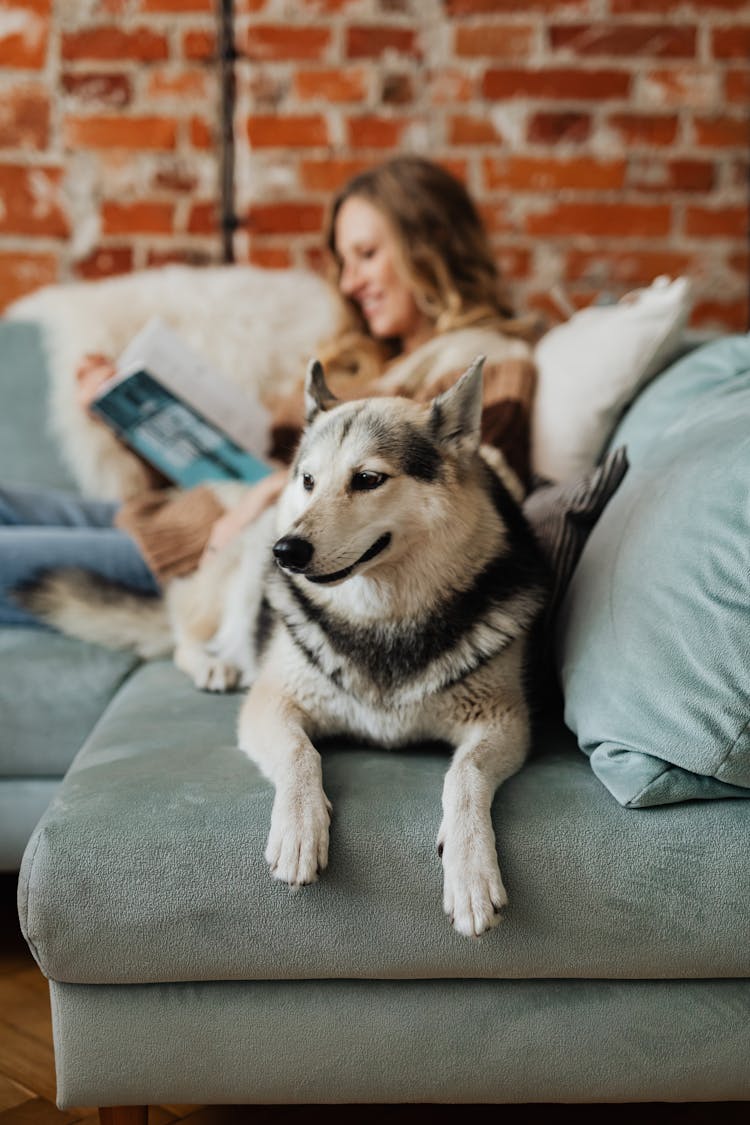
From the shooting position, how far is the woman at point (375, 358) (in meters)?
1.77

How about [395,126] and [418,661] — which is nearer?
[418,661]

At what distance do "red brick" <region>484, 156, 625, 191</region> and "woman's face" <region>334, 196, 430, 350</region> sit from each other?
2.09 feet

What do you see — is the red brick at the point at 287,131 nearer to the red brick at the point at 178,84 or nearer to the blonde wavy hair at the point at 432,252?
the red brick at the point at 178,84

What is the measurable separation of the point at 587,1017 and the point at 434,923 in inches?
7.9

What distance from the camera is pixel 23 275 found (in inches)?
106

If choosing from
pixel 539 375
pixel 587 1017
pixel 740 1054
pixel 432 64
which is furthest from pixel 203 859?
pixel 432 64

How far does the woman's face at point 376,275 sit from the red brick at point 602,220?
0.69 m

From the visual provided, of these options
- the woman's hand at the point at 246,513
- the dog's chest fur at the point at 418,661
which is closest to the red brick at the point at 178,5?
the woman's hand at the point at 246,513

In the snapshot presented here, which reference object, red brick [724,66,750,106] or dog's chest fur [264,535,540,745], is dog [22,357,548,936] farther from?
red brick [724,66,750,106]

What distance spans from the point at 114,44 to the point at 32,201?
46 cm

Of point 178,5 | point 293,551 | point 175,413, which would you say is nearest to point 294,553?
point 293,551

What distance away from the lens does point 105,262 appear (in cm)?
268

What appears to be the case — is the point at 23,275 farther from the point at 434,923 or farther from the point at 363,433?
the point at 434,923

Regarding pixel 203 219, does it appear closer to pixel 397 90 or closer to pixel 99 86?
pixel 99 86
